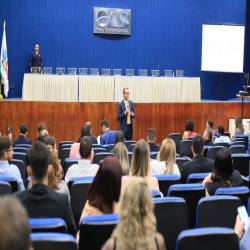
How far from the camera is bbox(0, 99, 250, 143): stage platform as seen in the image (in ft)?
35.1

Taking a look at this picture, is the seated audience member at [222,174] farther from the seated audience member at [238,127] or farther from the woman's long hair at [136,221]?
the seated audience member at [238,127]

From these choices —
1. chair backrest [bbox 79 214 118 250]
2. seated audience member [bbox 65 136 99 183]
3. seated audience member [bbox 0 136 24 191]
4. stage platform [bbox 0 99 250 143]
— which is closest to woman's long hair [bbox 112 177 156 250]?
chair backrest [bbox 79 214 118 250]

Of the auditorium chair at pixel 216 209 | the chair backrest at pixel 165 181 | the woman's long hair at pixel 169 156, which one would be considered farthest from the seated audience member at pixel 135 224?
the woman's long hair at pixel 169 156

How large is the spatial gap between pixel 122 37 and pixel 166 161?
42.6 ft

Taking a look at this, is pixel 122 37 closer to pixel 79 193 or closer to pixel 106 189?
pixel 79 193

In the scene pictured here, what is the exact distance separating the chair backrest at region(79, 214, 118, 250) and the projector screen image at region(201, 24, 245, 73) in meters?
14.7

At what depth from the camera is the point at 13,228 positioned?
47.1 inches

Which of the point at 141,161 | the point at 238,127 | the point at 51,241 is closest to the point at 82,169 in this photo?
the point at 141,161

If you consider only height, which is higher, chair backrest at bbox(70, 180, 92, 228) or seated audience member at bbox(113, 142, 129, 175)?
seated audience member at bbox(113, 142, 129, 175)

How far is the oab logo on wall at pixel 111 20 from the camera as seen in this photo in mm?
16500

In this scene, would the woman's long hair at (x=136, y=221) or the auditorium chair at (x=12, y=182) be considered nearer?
the woman's long hair at (x=136, y=221)

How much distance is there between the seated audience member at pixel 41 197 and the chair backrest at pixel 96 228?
1.01ft

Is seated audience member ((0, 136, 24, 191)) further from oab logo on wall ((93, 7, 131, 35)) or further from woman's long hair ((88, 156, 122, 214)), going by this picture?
oab logo on wall ((93, 7, 131, 35))

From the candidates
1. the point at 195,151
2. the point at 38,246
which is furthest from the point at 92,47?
A: the point at 38,246
